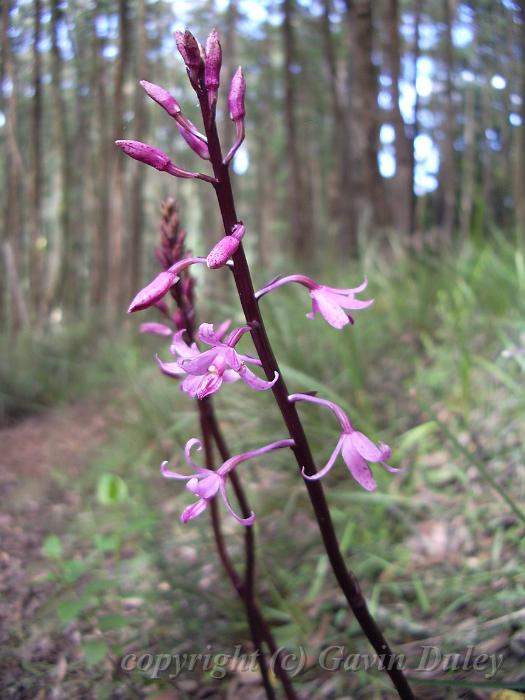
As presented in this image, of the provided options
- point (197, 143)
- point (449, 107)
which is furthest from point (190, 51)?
point (449, 107)

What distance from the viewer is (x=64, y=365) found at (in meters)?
6.59

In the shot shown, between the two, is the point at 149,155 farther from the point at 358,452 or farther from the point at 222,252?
the point at 358,452

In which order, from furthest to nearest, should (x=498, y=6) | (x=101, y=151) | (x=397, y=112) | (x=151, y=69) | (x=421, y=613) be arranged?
(x=101, y=151)
(x=151, y=69)
(x=397, y=112)
(x=498, y=6)
(x=421, y=613)

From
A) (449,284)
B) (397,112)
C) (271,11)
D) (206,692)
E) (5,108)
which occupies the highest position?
(271,11)

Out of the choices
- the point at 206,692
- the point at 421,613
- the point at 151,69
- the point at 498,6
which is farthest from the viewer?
the point at 151,69

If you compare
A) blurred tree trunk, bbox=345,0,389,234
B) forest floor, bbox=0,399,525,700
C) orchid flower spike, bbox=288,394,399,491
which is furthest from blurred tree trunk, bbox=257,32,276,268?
orchid flower spike, bbox=288,394,399,491

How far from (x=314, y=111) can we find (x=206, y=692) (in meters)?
16.8

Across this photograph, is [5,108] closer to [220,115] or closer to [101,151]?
[101,151]

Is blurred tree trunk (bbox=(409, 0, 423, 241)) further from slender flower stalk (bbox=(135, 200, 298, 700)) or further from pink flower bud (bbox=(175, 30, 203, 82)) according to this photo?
pink flower bud (bbox=(175, 30, 203, 82))

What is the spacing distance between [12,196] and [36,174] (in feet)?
1.52

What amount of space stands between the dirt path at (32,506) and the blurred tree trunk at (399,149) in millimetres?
3874

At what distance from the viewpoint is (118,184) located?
737 cm

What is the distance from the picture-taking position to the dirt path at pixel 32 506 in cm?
179

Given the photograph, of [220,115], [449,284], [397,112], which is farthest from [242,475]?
[220,115]
